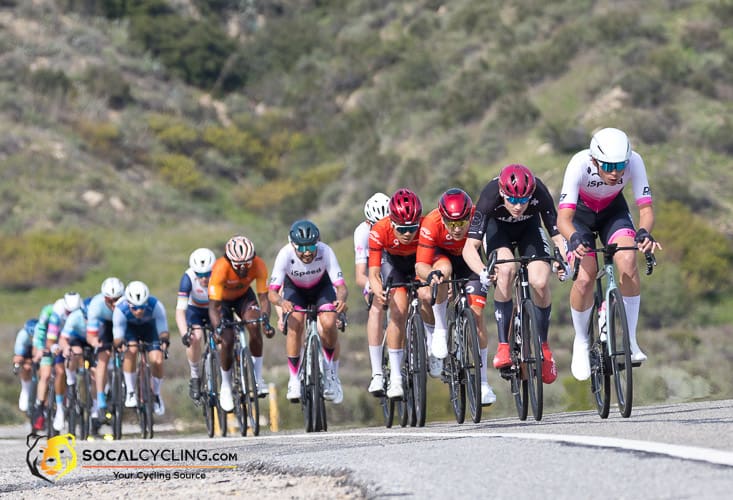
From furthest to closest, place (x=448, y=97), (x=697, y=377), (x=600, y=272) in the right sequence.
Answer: (x=448, y=97)
(x=697, y=377)
(x=600, y=272)

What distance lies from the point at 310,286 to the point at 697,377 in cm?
996

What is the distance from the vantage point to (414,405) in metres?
13.1

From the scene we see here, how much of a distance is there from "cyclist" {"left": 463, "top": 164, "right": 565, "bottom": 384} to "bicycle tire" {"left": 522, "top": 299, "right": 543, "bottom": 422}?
10cm

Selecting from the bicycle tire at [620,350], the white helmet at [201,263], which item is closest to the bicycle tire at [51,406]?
the white helmet at [201,263]

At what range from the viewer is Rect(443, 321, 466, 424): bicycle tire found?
39.8 feet

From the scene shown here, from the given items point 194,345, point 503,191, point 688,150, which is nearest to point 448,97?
point 688,150

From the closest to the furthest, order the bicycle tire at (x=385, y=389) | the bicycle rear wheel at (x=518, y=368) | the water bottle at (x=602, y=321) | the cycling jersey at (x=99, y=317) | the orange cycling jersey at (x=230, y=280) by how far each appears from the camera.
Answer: the water bottle at (x=602, y=321) → the bicycle rear wheel at (x=518, y=368) → the bicycle tire at (x=385, y=389) → the orange cycling jersey at (x=230, y=280) → the cycling jersey at (x=99, y=317)

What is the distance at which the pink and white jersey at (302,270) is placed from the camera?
14.3 metres

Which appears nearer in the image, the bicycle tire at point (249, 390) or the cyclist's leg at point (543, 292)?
the cyclist's leg at point (543, 292)

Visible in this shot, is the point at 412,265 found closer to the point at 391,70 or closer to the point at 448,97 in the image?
the point at 448,97

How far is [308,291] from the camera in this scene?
47.9 feet

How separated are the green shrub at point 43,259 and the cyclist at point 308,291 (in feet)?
137

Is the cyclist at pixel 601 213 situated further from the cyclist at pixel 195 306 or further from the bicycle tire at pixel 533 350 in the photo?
the cyclist at pixel 195 306

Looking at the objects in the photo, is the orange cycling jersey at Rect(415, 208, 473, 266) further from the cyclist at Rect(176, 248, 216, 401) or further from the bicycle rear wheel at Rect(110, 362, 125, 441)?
the bicycle rear wheel at Rect(110, 362, 125, 441)
